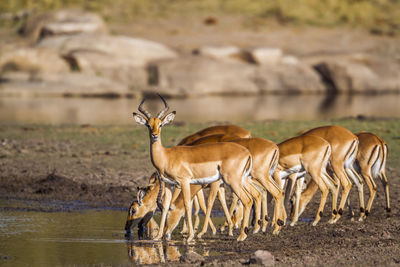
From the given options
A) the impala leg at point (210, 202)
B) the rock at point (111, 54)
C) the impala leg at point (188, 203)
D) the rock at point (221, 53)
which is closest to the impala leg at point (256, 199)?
the impala leg at point (210, 202)

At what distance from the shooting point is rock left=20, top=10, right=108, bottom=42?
1709 inches

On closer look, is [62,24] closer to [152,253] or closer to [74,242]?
[74,242]

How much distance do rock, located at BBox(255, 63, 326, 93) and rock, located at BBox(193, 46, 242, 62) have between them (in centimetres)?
208

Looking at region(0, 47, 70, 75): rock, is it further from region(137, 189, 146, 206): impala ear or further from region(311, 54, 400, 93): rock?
region(137, 189, 146, 206): impala ear

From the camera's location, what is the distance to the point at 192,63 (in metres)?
40.0

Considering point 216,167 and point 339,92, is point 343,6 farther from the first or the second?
point 216,167

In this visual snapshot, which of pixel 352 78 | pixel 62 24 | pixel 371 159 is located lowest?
pixel 352 78

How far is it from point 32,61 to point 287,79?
1488 cm

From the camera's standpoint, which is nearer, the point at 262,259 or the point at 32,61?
the point at 262,259

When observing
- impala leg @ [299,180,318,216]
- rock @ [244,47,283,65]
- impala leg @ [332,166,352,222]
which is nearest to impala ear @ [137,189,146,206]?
impala leg @ [299,180,318,216]

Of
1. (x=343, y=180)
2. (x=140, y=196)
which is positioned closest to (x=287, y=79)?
(x=343, y=180)

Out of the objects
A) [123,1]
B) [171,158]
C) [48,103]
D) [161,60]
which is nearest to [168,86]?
[161,60]

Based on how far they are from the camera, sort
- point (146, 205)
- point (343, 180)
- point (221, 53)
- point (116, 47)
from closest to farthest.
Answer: point (146, 205)
point (343, 180)
point (116, 47)
point (221, 53)

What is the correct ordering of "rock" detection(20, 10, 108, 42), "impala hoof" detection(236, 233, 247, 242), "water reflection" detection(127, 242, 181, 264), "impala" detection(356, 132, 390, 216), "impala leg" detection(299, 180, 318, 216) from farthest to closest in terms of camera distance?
1. "rock" detection(20, 10, 108, 42)
2. "impala" detection(356, 132, 390, 216)
3. "impala leg" detection(299, 180, 318, 216)
4. "impala hoof" detection(236, 233, 247, 242)
5. "water reflection" detection(127, 242, 181, 264)
